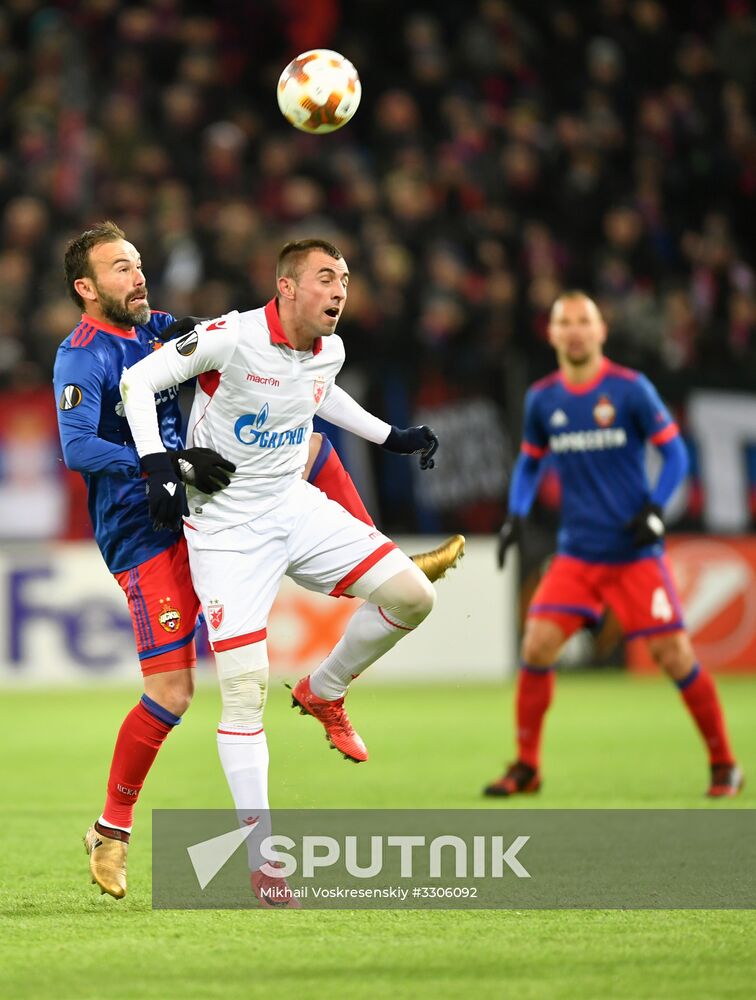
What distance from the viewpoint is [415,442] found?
Result: 620 centimetres

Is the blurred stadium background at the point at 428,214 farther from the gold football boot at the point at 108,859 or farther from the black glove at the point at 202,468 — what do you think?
the black glove at the point at 202,468

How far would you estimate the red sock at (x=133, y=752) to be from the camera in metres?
5.55

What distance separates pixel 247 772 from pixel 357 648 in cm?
69

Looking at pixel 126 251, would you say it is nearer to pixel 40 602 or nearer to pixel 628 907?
pixel 628 907

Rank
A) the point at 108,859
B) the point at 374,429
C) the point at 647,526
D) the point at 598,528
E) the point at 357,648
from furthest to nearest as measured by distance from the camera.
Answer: the point at 598,528 → the point at 647,526 → the point at 374,429 → the point at 357,648 → the point at 108,859

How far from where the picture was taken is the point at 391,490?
1357cm

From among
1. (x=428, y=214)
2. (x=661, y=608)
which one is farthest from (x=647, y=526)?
(x=428, y=214)

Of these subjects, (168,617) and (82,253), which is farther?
(82,253)

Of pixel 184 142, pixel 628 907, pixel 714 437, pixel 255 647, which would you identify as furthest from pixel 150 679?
pixel 184 142

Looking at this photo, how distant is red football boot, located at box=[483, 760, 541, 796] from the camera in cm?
774

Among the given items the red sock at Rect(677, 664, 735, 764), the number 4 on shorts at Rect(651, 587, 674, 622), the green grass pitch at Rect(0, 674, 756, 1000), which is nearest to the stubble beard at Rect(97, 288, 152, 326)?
the green grass pitch at Rect(0, 674, 756, 1000)

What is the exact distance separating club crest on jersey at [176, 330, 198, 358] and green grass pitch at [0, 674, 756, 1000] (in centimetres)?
139

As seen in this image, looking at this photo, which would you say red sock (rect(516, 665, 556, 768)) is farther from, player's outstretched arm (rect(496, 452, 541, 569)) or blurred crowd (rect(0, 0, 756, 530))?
blurred crowd (rect(0, 0, 756, 530))

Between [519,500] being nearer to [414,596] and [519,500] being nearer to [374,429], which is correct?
[374,429]
